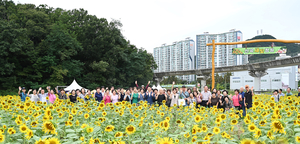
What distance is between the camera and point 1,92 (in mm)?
23328

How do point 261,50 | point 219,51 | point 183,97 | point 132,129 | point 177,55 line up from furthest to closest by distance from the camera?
point 177,55, point 219,51, point 261,50, point 183,97, point 132,129

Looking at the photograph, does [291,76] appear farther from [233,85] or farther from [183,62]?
[183,62]

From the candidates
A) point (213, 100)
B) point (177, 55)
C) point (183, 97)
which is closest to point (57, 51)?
point (183, 97)

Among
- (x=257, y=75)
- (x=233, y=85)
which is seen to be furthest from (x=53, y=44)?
(x=233, y=85)

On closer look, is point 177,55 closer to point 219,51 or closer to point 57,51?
point 219,51

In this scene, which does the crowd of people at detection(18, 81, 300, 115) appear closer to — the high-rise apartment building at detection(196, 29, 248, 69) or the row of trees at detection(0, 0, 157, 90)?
the row of trees at detection(0, 0, 157, 90)

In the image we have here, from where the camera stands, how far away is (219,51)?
93.0 m

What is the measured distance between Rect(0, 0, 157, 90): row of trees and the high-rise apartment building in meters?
62.9

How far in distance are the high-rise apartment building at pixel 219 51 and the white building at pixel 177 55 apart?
3.33 meters

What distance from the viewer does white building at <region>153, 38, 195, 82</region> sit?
101m

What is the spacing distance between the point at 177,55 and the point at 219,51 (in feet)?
71.8

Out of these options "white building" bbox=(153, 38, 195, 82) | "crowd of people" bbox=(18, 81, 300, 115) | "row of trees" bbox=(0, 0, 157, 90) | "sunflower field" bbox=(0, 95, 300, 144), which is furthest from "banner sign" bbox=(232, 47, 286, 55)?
"white building" bbox=(153, 38, 195, 82)

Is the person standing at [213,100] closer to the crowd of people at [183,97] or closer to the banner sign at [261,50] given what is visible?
A: the crowd of people at [183,97]

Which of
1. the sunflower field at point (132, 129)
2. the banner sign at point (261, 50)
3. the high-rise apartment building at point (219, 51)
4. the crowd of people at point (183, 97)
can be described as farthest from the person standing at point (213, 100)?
the high-rise apartment building at point (219, 51)
